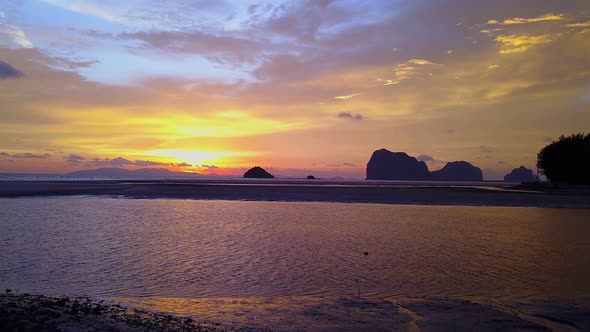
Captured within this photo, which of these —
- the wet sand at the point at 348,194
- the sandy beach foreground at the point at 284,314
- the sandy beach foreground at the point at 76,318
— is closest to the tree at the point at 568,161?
the wet sand at the point at 348,194

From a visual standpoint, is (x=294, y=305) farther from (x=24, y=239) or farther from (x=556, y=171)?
(x=556, y=171)

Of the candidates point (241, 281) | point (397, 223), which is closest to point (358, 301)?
point (241, 281)

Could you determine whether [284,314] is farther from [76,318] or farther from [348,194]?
[348,194]

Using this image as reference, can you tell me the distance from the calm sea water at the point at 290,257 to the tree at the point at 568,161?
6942cm

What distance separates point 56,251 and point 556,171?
100662 mm

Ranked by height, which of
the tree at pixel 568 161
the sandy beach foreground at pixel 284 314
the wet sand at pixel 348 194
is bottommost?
the sandy beach foreground at pixel 284 314

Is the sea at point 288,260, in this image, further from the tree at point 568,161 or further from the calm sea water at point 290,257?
the tree at point 568,161

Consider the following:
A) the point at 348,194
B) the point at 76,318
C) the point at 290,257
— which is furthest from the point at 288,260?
the point at 348,194

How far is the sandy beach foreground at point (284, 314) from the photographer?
29.6 feet

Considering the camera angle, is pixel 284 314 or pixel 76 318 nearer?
pixel 76 318

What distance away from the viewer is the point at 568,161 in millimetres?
90188

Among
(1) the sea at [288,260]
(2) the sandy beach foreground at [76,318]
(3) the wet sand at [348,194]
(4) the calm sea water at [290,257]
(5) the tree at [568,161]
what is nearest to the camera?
(2) the sandy beach foreground at [76,318]

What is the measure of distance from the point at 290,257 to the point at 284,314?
7.28 m

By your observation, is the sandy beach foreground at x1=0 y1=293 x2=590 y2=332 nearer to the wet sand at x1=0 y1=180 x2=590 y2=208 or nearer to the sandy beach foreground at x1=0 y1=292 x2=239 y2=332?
the sandy beach foreground at x1=0 y1=292 x2=239 y2=332
